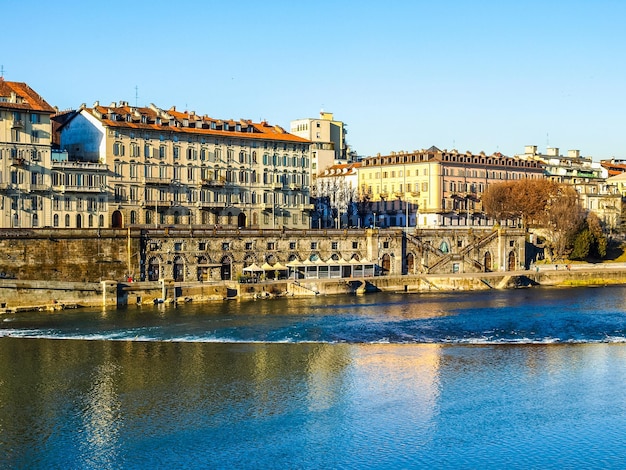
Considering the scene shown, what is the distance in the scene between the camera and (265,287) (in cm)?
8800

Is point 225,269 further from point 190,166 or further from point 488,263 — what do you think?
point 488,263

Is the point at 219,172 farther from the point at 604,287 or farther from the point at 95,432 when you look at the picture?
the point at 95,432

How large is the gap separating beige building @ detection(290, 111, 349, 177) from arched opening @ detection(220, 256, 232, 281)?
2530 inches

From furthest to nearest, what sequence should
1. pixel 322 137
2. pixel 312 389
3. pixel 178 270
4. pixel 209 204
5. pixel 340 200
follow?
pixel 322 137
pixel 340 200
pixel 209 204
pixel 178 270
pixel 312 389

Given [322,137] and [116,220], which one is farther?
[322,137]

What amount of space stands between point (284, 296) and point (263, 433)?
46.3 metres

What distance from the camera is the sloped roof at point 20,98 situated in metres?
86.6

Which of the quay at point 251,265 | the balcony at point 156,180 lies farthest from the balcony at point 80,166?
the quay at point 251,265

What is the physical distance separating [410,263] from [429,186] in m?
30.7

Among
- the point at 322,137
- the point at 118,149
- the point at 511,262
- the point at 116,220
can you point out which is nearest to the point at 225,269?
the point at 116,220

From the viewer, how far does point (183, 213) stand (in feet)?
330

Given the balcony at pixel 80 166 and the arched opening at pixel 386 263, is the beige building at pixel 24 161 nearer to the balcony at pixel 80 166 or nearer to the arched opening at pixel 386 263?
the balcony at pixel 80 166

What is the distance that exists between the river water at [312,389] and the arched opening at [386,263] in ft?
80.1

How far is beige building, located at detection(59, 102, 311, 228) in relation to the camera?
96250mm
